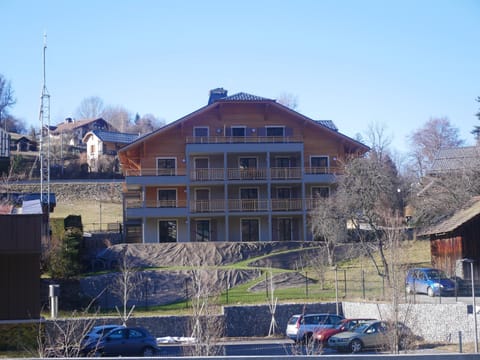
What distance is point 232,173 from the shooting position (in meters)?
55.5

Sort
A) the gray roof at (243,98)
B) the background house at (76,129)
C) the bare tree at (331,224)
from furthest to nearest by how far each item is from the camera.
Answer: the background house at (76,129), the gray roof at (243,98), the bare tree at (331,224)

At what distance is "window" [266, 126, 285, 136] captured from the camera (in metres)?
58.0

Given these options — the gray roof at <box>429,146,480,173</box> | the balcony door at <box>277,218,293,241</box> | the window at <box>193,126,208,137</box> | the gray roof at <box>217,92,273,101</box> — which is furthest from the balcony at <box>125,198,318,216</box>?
the gray roof at <box>429,146,480,173</box>

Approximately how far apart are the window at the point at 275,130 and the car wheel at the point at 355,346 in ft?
99.3

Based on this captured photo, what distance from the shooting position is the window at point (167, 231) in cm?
5594

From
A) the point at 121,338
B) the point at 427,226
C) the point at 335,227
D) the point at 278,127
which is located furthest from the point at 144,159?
the point at 121,338

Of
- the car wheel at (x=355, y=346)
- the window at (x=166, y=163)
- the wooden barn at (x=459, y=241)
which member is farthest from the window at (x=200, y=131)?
the car wheel at (x=355, y=346)

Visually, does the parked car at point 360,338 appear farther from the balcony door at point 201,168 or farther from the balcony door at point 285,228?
the balcony door at point 201,168

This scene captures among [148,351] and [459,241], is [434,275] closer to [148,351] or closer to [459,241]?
[459,241]

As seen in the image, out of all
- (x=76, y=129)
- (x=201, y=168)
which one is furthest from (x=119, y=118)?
(x=201, y=168)

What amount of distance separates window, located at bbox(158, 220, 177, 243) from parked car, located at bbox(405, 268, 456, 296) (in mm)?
23479

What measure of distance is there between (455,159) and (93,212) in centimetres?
3668

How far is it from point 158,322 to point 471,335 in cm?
1456

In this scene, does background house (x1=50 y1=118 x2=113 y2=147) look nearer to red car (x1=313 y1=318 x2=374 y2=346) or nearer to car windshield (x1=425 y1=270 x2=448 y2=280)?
car windshield (x1=425 y1=270 x2=448 y2=280)
